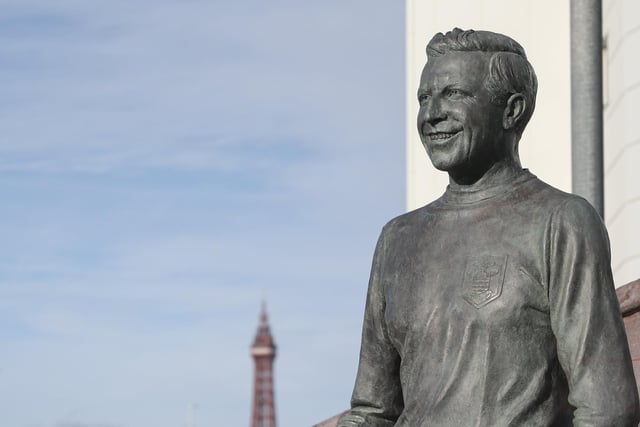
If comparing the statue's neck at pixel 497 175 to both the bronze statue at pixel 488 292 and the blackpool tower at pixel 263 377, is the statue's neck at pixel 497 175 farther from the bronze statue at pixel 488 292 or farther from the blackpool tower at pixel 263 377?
the blackpool tower at pixel 263 377

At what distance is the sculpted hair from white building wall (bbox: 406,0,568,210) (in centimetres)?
1196

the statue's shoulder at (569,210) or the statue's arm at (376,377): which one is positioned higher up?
the statue's shoulder at (569,210)

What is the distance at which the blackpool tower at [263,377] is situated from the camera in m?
116

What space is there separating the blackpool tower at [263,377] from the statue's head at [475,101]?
108338 millimetres

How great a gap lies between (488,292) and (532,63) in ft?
41.7

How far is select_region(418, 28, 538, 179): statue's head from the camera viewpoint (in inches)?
256

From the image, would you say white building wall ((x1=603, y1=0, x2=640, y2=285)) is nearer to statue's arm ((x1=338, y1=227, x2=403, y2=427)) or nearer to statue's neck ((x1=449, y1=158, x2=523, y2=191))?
statue's arm ((x1=338, y1=227, x2=403, y2=427))

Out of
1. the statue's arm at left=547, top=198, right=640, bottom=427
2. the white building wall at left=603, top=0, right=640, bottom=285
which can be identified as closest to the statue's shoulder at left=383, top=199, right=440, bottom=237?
the statue's arm at left=547, top=198, right=640, bottom=427

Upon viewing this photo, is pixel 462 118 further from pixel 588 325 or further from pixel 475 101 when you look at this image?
pixel 588 325

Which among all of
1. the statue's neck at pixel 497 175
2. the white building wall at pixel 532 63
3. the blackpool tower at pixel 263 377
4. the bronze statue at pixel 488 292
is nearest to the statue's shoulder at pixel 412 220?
the bronze statue at pixel 488 292

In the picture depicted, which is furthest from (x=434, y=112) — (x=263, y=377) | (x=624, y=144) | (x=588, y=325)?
(x=263, y=377)

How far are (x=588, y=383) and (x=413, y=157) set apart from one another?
13.8m

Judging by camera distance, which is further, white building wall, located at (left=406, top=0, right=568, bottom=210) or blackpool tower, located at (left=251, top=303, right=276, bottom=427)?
blackpool tower, located at (left=251, top=303, right=276, bottom=427)

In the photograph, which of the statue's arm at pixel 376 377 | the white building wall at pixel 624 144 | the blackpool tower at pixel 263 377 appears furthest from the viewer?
the blackpool tower at pixel 263 377
